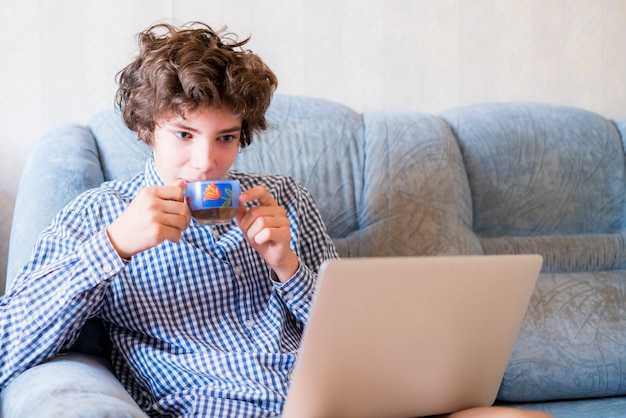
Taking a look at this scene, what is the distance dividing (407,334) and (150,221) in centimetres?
44

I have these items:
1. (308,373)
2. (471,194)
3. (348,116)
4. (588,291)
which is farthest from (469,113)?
(308,373)

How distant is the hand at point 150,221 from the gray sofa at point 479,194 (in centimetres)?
28

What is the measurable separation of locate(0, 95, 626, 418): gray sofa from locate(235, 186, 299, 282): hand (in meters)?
0.38

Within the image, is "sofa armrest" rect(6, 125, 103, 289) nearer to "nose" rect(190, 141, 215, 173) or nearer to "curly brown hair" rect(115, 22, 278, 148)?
"curly brown hair" rect(115, 22, 278, 148)

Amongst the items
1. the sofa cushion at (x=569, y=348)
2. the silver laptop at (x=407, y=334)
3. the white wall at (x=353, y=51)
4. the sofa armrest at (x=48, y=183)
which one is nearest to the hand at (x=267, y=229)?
the silver laptop at (x=407, y=334)

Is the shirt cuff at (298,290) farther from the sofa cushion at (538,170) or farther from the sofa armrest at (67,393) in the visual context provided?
the sofa cushion at (538,170)

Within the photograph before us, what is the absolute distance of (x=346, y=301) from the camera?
103 centimetres

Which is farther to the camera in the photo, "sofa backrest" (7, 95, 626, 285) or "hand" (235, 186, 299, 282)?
"sofa backrest" (7, 95, 626, 285)

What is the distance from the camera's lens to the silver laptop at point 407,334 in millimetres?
1030

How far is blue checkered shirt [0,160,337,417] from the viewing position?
51.4 inches

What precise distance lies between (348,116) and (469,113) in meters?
0.38

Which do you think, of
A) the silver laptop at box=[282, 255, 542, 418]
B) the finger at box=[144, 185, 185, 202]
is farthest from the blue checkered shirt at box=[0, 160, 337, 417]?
the silver laptop at box=[282, 255, 542, 418]

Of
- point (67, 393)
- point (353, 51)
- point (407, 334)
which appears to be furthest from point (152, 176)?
point (353, 51)

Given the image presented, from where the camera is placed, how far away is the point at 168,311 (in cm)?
144
